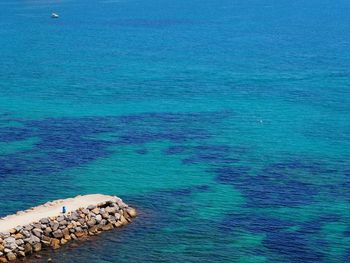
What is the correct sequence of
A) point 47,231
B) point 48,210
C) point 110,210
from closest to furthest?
point 47,231 → point 48,210 → point 110,210

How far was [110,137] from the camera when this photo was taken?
107812 millimetres

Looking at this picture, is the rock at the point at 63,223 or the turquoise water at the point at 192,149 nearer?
the rock at the point at 63,223

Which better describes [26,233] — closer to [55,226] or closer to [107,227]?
[55,226]

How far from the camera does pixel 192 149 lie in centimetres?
10112

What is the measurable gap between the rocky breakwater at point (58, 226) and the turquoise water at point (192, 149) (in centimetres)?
153

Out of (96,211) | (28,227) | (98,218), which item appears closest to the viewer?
(28,227)

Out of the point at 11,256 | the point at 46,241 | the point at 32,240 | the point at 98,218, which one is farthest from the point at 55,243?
the point at 98,218

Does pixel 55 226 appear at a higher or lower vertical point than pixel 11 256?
higher

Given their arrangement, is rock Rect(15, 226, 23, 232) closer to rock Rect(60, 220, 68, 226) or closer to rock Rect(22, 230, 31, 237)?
rock Rect(22, 230, 31, 237)

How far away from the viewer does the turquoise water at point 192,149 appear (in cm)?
7250

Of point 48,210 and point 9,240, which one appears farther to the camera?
point 48,210

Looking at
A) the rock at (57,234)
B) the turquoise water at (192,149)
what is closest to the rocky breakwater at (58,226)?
the rock at (57,234)

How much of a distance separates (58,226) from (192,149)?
3331 cm

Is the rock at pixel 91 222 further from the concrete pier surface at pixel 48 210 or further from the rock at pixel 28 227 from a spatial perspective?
the rock at pixel 28 227
